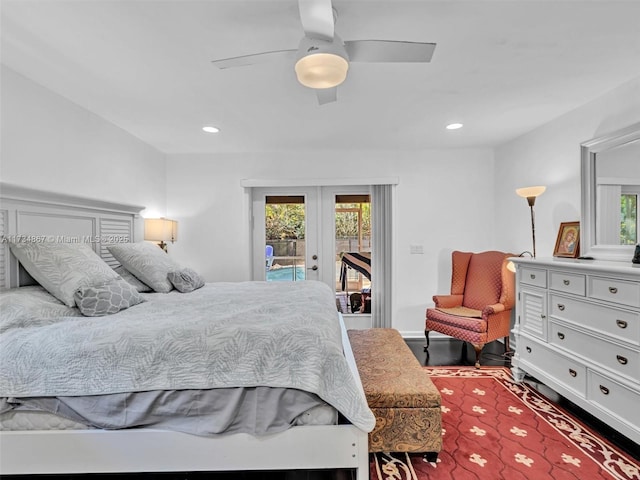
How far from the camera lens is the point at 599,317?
1890 mm

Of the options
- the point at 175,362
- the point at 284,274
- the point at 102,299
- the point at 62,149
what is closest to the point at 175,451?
the point at 175,362

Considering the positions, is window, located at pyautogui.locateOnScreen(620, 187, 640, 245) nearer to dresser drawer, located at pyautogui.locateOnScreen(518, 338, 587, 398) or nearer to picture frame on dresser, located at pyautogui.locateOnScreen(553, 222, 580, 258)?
picture frame on dresser, located at pyautogui.locateOnScreen(553, 222, 580, 258)

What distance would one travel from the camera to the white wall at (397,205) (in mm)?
3787

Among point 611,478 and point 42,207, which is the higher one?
point 42,207

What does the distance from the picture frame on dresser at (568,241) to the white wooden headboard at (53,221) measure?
12.6 ft

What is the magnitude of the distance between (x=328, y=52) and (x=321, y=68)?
7 cm

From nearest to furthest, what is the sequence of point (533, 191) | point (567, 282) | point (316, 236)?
1. point (567, 282)
2. point (533, 191)
3. point (316, 236)

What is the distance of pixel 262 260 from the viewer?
4070 mm

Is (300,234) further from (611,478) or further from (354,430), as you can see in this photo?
(611,478)

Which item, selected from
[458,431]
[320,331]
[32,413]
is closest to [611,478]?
[458,431]

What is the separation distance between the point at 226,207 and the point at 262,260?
0.82 m

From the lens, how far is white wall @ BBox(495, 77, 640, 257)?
7.45ft

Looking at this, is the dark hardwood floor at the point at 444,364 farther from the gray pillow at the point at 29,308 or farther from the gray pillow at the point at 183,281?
the gray pillow at the point at 183,281

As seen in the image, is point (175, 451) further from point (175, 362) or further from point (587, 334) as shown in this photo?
point (587, 334)
